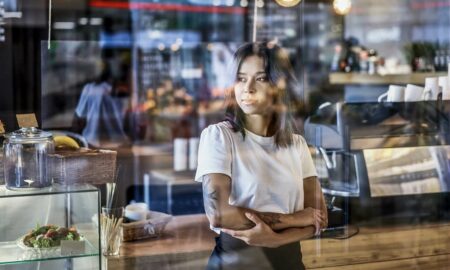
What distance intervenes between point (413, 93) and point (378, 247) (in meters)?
0.64

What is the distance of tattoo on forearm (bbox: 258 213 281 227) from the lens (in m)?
1.76

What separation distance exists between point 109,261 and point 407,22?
400 cm

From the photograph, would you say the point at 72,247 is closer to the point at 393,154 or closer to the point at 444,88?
the point at 393,154

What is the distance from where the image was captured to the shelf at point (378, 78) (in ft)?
8.76

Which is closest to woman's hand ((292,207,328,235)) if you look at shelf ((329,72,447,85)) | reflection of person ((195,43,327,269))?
reflection of person ((195,43,327,269))

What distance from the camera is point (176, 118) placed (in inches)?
222

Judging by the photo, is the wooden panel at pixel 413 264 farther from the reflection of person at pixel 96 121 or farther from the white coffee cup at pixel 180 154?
the white coffee cup at pixel 180 154

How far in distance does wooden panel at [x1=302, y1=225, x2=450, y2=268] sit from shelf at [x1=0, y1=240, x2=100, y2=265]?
0.60 metres

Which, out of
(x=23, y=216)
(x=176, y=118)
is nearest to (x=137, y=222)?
(x=23, y=216)

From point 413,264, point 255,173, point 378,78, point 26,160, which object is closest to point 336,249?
point 413,264

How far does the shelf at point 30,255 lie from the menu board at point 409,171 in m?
1.19

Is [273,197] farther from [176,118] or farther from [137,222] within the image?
[176,118]

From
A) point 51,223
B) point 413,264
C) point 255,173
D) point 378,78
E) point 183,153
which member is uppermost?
point 378,78

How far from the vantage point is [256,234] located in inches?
69.6
